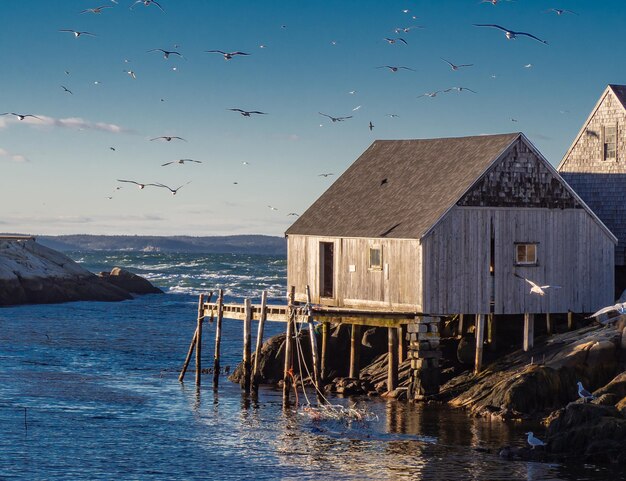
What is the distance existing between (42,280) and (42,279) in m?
0.15

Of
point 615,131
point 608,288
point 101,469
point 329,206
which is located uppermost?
point 615,131

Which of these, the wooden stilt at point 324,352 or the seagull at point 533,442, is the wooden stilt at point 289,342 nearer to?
the wooden stilt at point 324,352

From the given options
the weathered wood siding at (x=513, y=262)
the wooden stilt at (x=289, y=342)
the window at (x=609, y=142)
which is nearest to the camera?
the wooden stilt at (x=289, y=342)

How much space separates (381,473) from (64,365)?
26553mm

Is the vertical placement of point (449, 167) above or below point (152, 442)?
above

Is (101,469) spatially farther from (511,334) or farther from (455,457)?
(511,334)

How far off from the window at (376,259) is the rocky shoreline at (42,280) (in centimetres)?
5793

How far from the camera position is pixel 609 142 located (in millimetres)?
48250

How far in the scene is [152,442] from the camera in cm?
3372

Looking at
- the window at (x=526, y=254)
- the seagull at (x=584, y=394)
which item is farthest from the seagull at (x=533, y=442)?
the window at (x=526, y=254)

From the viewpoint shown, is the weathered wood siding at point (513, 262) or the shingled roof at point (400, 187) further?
the shingled roof at point (400, 187)

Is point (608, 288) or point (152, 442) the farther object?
point (608, 288)

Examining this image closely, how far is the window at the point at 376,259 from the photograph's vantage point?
135 ft

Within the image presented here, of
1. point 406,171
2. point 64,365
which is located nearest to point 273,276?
point 64,365
